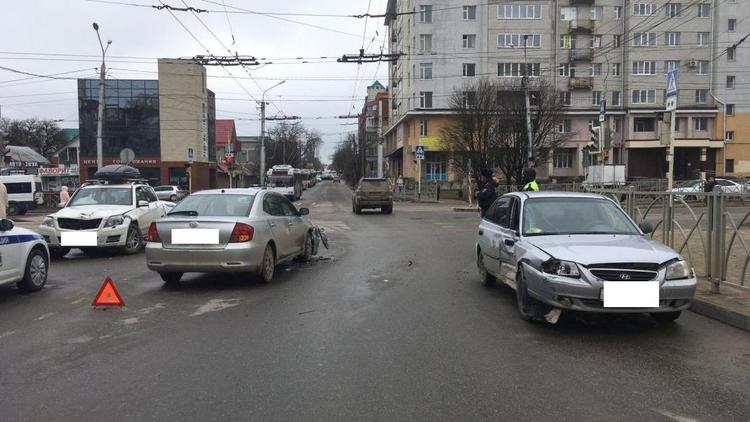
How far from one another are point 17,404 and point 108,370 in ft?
2.78

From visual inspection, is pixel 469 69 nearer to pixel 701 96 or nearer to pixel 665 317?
pixel 701 96

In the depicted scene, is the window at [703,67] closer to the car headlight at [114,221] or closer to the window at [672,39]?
the window at [672,39]

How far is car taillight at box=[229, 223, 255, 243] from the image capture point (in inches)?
345

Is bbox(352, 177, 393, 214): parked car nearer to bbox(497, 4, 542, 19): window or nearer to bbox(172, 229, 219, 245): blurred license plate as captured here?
bbox(172, 229, 219, 245): blurred license plate

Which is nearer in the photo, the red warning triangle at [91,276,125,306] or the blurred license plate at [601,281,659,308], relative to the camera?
the blurred license plate at [601,281,659,308]

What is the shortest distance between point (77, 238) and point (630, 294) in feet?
35.4

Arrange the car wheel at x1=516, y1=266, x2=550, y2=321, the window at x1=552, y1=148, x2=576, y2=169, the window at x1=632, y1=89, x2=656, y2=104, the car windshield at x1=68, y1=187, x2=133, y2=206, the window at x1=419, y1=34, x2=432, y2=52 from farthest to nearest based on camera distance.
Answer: the window at x1=552, y1=148, x2=576, y2=169
the window at x1=632, y1=89, x2=656, y2=104
the window at x1=419, y1=34, x2=432, y2=52
the car windshield at x1=68, y1=187, x2=133, y2=206
the car wheel at x1=516, y1=266, x2=550, y2=321

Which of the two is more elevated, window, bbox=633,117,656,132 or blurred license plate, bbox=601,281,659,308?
window, bbox=633,117,656,132

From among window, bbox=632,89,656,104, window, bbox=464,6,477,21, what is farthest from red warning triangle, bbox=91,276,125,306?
window, bbox=632,89,656,104

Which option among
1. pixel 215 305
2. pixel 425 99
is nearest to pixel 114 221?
pixel 215 305

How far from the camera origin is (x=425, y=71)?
60.0 meters

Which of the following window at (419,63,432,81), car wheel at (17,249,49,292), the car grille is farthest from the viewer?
window at (419,63,432,81)

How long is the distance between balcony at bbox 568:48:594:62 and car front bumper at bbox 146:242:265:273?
57676 mm

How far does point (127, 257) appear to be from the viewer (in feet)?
42.6
